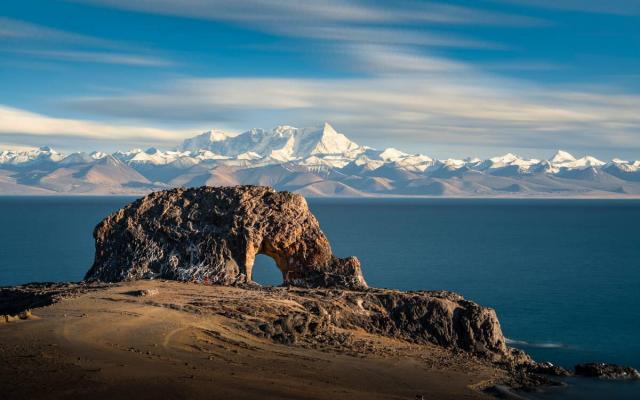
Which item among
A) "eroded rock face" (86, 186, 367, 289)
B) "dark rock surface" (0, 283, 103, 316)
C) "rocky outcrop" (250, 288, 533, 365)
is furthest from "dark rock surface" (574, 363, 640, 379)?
"dark rock surface" (0, 283, 103, 316)

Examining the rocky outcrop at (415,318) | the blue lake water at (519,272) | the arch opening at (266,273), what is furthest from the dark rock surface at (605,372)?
the arch opening at (266,273)

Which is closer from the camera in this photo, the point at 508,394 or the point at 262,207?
the point at 508,394

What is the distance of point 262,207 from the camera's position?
111 ft

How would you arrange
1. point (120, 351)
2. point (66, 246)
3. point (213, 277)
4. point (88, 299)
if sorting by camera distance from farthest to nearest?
1. point (66, 246)
2. point (213, 277)
3. point (88, 299)
4. point (120, 351)

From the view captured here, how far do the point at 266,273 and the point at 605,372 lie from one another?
138ft

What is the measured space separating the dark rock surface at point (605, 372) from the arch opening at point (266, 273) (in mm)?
31417

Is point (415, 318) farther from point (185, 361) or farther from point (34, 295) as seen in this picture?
point (34, 295)

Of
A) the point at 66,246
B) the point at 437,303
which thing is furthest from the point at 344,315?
the point at 66,246

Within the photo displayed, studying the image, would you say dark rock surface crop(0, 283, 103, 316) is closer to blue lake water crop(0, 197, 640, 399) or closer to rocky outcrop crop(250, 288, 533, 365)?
rocky outcrop crop(250, 288, 533, 365)

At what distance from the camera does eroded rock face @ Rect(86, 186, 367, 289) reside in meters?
32.4

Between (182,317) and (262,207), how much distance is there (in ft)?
35.2

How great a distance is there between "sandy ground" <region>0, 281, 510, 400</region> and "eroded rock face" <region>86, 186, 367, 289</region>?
576 cm

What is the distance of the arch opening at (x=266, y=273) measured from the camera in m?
60.0

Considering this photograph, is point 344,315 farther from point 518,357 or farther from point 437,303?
point 518,357
